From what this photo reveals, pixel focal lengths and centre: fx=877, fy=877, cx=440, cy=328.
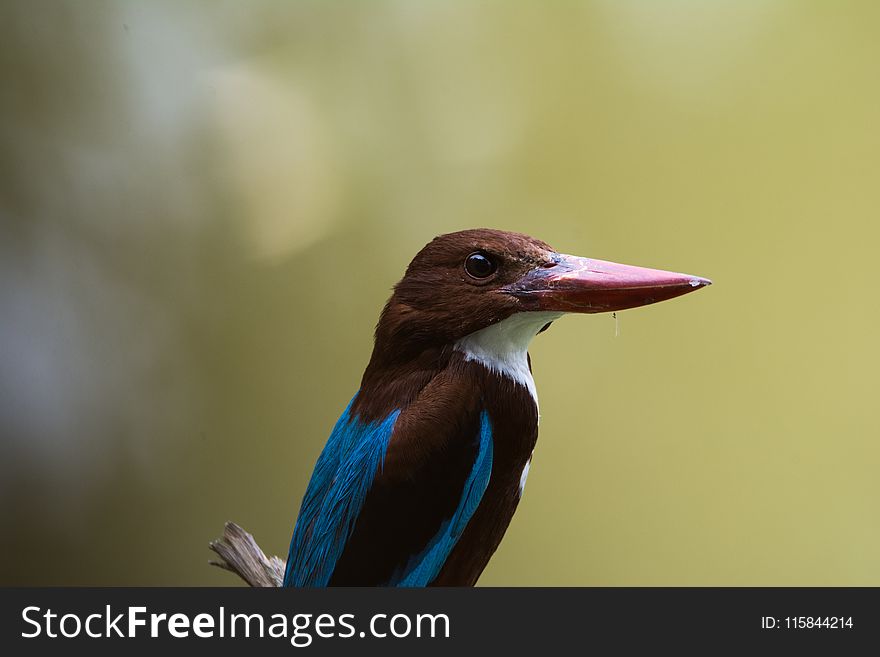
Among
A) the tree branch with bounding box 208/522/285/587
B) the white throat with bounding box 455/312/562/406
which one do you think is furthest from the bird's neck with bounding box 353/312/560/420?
the tree branch with bounding box 208/522/285/587

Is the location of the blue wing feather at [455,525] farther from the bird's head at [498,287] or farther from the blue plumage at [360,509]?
the bird's head at [498,287]

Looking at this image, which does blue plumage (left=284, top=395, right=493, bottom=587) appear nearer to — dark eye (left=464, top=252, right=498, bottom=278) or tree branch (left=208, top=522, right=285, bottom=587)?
dark eye (left=464, top=252, right=498, bottom=278)

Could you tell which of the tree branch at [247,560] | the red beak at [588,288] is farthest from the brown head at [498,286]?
the tree branch at [247,560]

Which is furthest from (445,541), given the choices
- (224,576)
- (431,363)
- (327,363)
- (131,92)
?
(131,92)

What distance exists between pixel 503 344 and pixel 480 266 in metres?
0.12

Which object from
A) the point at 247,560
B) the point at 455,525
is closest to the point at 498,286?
the point at 455,525

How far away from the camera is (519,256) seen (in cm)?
129

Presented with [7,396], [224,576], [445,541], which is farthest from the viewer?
[224,576]

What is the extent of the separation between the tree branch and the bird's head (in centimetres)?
62

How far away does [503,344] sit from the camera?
1320mm

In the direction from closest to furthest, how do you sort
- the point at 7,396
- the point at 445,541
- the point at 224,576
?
1. the point at 445,541
2. the point at 7,396
3. the point at 224,576

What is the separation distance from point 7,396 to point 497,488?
152 centimetres

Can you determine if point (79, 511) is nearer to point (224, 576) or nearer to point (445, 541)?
point (224, 576)

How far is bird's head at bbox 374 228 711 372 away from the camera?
4.18ft
